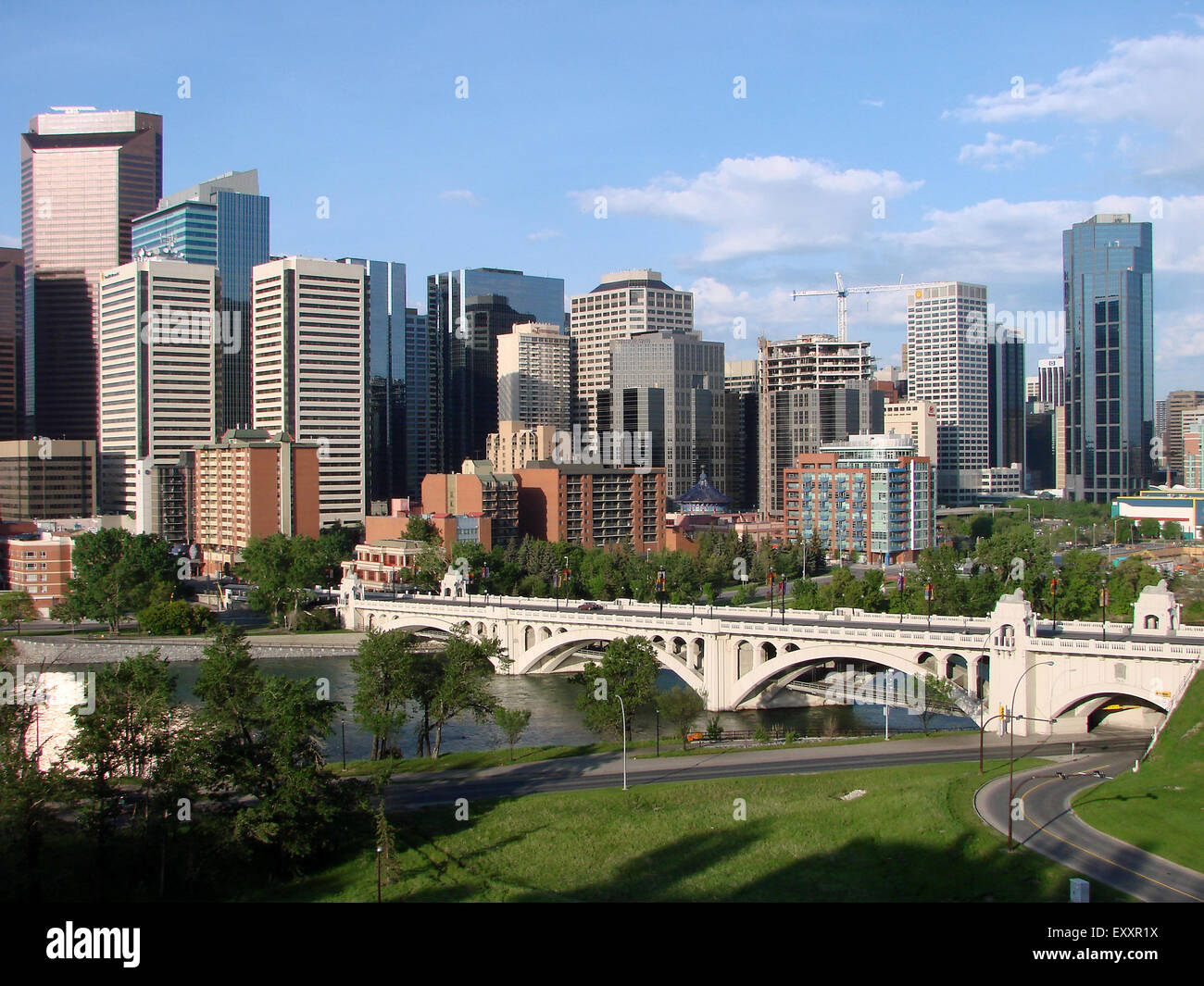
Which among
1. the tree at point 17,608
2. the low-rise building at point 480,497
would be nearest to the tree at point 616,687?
the tree at point 17,608

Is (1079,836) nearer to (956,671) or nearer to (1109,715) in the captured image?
(1109,715)

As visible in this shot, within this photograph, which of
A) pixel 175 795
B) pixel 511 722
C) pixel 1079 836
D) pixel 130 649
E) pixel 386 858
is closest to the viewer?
pixel 1079 836

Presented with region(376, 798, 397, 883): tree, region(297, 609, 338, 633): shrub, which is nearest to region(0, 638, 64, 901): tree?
region(376, 798, 397, 883): tree

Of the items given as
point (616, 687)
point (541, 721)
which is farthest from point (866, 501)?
point (616, 687)

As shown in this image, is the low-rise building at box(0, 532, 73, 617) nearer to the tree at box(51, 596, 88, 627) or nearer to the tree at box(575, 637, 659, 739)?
the tree at box(51, 596, 88, 627)

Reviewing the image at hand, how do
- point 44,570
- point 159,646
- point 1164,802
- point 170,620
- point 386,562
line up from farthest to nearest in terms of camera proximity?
point 386,562
point 44,570
point 170,620
point 159,646
point 1164,802

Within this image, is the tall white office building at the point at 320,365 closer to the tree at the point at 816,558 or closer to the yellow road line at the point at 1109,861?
the tree at the point at 816,558
